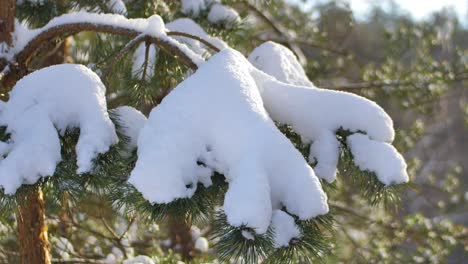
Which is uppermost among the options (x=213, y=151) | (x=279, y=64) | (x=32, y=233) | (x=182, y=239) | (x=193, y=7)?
(x=213, y=151)

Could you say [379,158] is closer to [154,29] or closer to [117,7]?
[154,29]

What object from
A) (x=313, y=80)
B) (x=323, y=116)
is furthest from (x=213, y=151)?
(x=313, y=80)

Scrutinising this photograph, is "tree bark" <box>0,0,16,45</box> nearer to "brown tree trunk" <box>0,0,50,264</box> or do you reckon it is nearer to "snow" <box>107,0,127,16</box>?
"brown tree trunk" <box>0,0,50,264</box>

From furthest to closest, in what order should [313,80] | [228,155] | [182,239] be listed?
[313,80] → [182,239] → [228,155]

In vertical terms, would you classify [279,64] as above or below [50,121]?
below

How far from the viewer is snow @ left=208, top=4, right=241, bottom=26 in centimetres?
A: 254

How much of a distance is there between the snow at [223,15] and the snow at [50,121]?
113 centimetres

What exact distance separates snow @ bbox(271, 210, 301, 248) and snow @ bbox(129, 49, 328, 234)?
0.03 m

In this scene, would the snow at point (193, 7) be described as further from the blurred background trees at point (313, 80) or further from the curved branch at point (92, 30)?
the curved branch at point (92, 30)

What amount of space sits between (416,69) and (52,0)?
9.37 ft

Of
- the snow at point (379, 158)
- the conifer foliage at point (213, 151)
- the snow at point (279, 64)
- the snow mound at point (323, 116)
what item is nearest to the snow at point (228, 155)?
the conifer foliage at point (213, 151)

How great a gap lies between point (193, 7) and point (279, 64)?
0.97 meters

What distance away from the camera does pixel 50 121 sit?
1414mm

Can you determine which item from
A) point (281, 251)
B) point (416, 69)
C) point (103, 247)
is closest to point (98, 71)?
point (281, 251)
